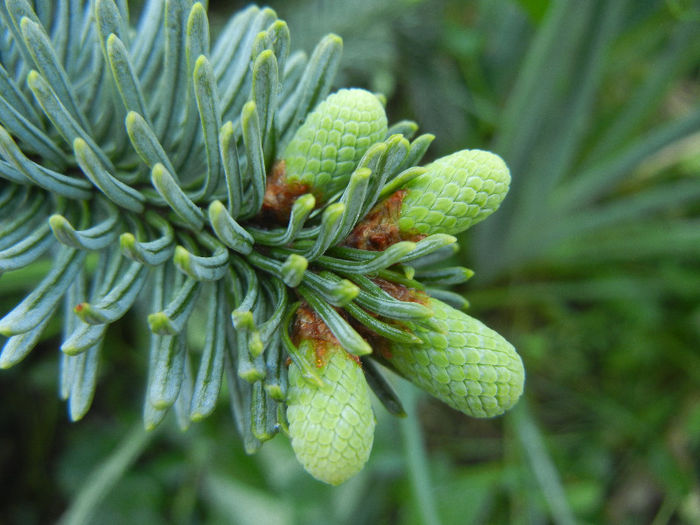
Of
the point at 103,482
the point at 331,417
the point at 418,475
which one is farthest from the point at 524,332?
the point at 331,417

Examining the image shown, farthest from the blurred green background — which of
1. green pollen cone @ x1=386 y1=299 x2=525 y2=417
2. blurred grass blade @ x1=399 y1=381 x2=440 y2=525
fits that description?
green pollen cone @ x1=386 y1=299 x2=525 y2=417

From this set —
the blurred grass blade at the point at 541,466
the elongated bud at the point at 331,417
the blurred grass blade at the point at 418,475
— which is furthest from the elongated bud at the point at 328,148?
the blurred grass blade at the point at 541,466

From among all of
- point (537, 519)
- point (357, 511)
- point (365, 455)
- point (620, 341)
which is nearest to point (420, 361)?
point (365, 455)

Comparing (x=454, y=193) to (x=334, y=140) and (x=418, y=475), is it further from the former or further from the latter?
(x=418, y=475)

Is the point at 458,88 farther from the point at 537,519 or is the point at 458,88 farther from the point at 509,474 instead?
the point at 537,519

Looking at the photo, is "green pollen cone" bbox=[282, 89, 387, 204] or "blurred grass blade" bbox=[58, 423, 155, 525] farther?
"blurred grass blade" bbox=[58, 423, 155, 525]

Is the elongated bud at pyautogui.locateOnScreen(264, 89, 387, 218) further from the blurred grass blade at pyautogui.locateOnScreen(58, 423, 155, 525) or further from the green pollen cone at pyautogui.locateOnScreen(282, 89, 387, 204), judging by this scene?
the blurred grass blade at pyautogui.locateOnScreen(58, 423, 155, 525)

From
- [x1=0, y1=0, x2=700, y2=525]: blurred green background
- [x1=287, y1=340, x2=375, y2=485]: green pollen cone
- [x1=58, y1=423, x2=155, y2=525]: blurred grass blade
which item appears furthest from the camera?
[x1=0, y1=0, x2=700, y2=525]: blurred green background

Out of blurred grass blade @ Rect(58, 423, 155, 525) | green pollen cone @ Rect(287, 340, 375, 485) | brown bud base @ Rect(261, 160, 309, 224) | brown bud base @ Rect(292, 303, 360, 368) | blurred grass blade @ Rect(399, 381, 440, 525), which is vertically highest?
brown bud base @ Rect(261, 160, 309, 224)
